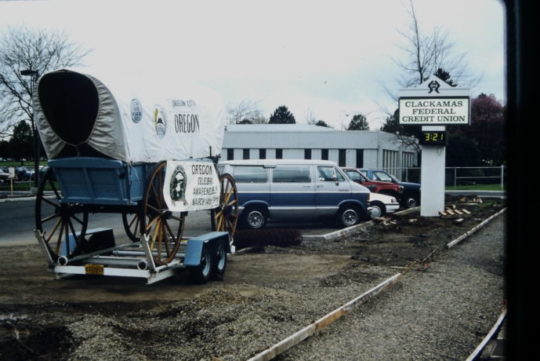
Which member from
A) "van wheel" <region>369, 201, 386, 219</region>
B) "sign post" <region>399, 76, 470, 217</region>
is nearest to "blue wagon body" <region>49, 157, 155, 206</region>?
"van wheel" <region>369, 201, 386, 219</region>

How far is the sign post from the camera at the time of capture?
78.9ft

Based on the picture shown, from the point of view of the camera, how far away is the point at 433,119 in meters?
24.2

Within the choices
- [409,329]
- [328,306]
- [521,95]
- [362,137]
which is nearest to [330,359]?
[409,329]

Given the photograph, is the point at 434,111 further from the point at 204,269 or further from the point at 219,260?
the point at 204,269

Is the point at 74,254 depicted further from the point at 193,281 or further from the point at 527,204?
the point at 527,204

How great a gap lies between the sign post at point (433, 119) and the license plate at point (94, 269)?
648 inches

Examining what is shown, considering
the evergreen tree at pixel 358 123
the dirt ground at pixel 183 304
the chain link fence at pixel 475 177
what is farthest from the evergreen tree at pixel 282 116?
the dirt ground at pixel 183 304

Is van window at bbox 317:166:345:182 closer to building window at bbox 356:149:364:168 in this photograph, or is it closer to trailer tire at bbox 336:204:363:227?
trailer tire at bbox 336:204:363:227

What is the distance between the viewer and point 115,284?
37.0 ft

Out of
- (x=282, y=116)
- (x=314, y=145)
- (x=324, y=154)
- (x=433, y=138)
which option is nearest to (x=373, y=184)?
(x=433, y=138)

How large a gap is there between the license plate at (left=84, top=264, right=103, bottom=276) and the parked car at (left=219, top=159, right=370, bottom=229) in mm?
9771

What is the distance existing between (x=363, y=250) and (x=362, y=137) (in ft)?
127

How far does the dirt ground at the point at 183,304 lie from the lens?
7.19 metres

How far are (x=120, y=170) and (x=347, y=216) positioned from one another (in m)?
11.9
